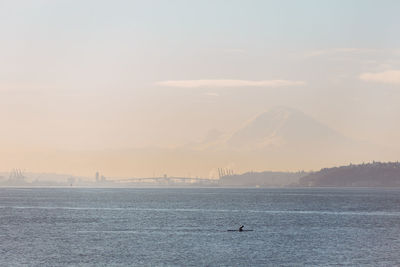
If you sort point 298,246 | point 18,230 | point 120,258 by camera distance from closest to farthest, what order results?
point 120,258 < point 298,246 < point 18,230

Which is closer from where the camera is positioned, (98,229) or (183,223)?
(98,229)

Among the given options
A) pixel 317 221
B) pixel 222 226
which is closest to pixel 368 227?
pixel 317 221

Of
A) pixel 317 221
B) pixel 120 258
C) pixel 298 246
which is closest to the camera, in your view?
pixel 120 258

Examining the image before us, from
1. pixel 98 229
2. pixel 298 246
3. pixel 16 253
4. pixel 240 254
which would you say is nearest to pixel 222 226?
pixel 98 229

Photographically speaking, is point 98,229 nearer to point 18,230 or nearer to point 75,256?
point 18,230

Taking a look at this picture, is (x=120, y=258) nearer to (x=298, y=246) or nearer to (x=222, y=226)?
(x=298, y=246)

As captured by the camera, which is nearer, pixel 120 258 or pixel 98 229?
pixel 120 258

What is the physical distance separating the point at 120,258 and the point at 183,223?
63384mm

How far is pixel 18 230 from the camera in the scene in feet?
445

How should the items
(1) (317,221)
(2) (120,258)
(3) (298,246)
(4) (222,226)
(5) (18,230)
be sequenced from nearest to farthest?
(2) (120,258), (3) (298,246), (5) (18,230), (4) (222,226), (1) (317,221)

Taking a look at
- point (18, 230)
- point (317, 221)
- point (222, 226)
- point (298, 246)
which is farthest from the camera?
point (317, 221)

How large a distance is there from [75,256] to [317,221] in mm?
86855

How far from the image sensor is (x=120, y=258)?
92.1 meters

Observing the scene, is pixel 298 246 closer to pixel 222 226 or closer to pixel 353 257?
pixel 353 257
